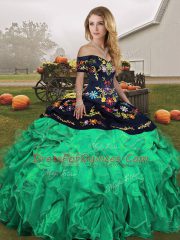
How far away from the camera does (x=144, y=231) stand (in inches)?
158

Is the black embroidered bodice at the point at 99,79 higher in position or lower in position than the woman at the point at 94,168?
higher

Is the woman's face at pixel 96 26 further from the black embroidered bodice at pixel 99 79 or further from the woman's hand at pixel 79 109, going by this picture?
the woman's hand at pixel 79 109

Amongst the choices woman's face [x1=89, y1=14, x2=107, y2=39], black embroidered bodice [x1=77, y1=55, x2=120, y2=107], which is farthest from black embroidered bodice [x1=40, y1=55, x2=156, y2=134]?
woman's face [x1=89, y1=14, x2=107, y2=39]

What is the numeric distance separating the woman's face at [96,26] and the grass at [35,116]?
2.23 m

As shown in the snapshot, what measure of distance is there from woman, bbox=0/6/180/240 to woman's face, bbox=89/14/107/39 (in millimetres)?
11

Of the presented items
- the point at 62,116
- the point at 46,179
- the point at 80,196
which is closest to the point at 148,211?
the point at 80,196

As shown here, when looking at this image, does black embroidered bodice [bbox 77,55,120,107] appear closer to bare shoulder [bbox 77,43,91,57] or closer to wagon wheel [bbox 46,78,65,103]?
bare shoulder [bbox 77,43,91,57]

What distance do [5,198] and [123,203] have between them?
143cm

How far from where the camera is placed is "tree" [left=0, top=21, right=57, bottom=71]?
72312 mm

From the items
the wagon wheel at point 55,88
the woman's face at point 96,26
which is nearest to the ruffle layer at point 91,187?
the woman's face at point 96,26

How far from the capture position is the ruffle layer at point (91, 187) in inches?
152

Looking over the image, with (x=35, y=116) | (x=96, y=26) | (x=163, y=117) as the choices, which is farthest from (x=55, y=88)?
(x=96, y=26)

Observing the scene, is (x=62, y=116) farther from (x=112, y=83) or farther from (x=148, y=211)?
(x=148, y=211)

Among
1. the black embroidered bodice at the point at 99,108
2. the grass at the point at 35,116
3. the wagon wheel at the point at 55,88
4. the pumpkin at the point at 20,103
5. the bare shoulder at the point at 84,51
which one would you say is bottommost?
the grass at the point at 35,116
